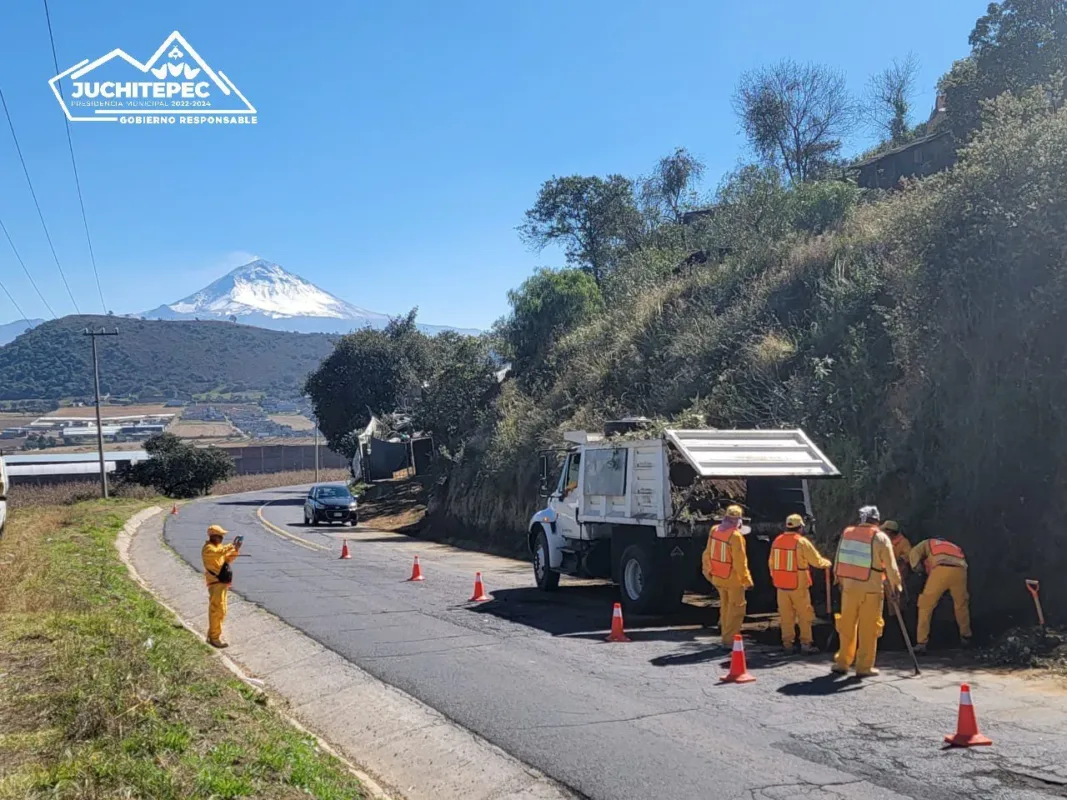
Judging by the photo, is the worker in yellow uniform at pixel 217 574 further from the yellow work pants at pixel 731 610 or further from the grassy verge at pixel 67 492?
the grassy verge at pixel 67 492

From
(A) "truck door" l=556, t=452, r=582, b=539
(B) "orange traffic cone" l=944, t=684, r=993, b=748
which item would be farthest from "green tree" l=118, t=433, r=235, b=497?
(B) "orange traffic cone" l=944, t=684, r=993, b=748

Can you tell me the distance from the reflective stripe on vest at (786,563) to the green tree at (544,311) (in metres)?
29.2

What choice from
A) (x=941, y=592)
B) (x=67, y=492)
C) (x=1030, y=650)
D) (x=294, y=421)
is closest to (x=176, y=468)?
(x=67, y=492)

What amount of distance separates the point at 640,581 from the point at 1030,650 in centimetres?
526

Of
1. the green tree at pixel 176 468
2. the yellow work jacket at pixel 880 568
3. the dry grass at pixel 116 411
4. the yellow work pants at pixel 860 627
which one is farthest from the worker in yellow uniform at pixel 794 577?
the dry grass at pixel 116 411

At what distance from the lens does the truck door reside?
15898mm

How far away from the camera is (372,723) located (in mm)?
8930

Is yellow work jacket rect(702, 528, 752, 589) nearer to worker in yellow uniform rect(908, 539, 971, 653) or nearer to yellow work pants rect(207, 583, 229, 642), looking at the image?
worker in yellow uniform rect(908, 539, 971, 653)

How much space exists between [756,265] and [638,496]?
1646 cm

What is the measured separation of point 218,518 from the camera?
39.6 meters

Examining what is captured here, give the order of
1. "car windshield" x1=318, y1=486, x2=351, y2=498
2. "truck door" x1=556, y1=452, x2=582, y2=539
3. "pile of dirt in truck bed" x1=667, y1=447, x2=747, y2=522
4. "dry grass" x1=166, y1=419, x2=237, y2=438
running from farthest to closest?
"dry grass" x1=166, y1=419, x2=237, y2=438
"car windshield" x1=318, y1=486, x2=351, y2=498
"truck door" x1=556, y1=452, x2=582, y2=539
"pile of dirt in truck bed" x1=667, y1=447, x2=747, y2=522

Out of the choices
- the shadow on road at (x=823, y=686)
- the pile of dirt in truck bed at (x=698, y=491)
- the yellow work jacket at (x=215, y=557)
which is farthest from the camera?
the pile of dirt in truck bed at (x=698, y=491)

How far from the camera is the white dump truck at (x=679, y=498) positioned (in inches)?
527

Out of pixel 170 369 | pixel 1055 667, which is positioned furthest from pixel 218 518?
pixel 170 369
